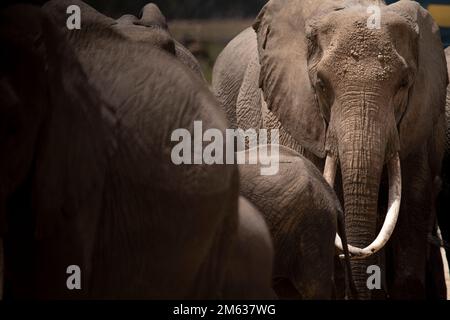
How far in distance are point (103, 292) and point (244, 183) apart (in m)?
1.48

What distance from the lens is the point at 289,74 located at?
235 inches

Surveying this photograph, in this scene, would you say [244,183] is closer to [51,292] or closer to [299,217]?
[299,217]

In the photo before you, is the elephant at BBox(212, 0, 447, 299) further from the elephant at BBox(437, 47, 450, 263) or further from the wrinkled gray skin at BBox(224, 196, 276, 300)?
the wrinkled gray skin at BBox(224, 196, 276, 300)

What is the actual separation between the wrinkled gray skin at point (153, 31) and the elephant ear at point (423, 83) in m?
0.81

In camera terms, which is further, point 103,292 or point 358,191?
point 358,191

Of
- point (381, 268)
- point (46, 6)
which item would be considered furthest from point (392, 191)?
point (46, 6)

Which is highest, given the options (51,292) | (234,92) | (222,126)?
(234,92)

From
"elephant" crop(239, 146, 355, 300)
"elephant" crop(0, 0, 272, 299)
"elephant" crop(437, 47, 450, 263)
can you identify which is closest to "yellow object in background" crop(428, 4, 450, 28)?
"elephant" crop(437, 47, 450, 263)

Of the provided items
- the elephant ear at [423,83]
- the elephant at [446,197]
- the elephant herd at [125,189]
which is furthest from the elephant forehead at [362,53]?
the elephant at [446,197]

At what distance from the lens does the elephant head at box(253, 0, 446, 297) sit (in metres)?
5.39
